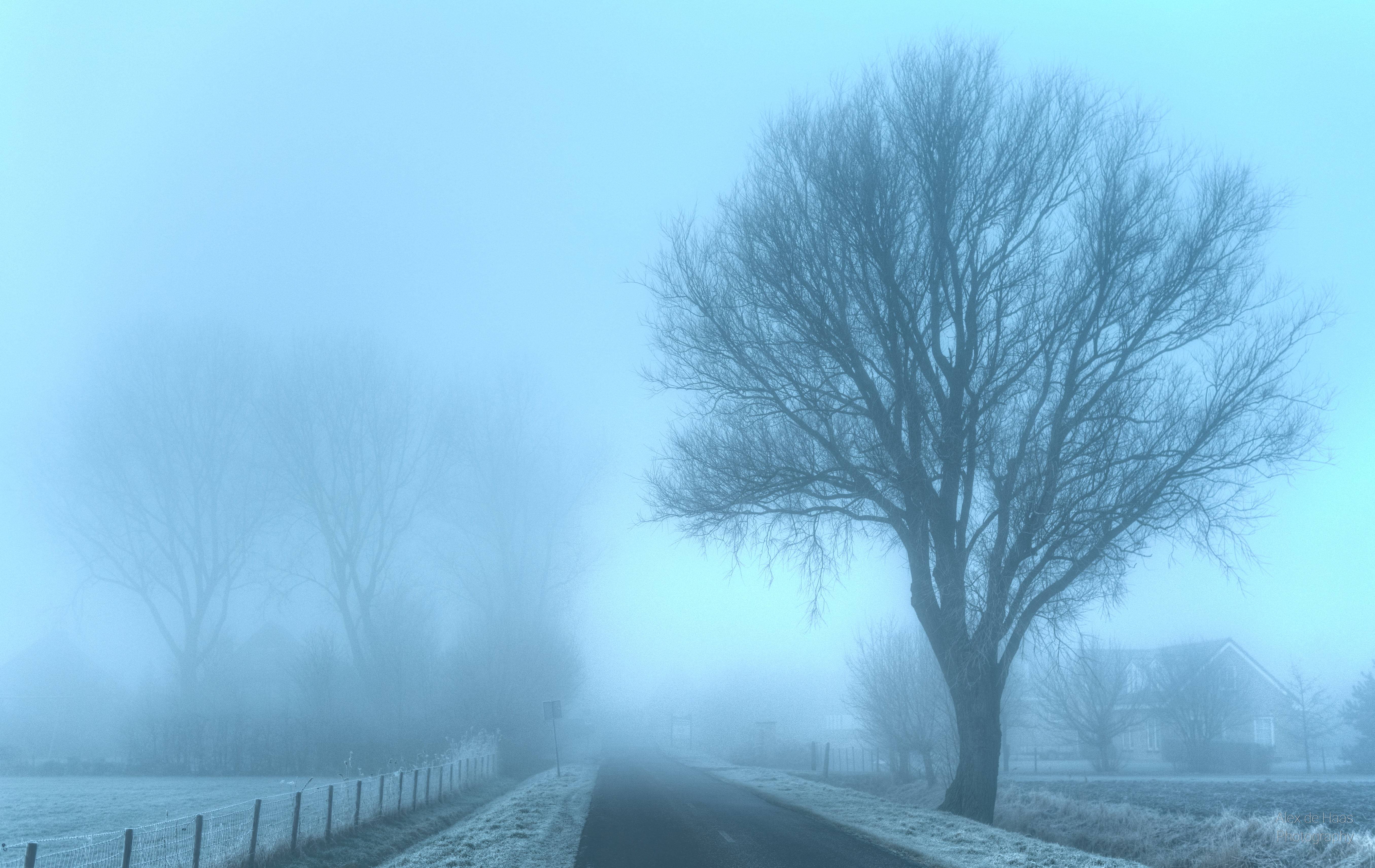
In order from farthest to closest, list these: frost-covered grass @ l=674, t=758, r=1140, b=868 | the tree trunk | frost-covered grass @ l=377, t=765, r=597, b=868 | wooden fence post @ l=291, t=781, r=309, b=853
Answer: the tree trunk < wooden fence post @ l=291, t=781, r=309, b=853 < frost-covered grass @ l=377, t=765, r=597, b=868 < frost-covered grass @ l=674, t=758, r=1140, b=868

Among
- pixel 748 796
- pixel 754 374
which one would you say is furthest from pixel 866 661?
pixel 754 374

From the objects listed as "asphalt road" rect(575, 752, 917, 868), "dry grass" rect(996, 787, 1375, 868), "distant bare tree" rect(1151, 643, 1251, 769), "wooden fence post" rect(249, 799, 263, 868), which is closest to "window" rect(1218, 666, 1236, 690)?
"distant bare tree" rect(1151, 643, 1251, 769)

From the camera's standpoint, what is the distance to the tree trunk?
59.5 feet

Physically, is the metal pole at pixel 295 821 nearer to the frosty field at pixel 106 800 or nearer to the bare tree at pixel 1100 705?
the frosty field at pixel 106 800

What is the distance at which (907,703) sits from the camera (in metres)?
38.2

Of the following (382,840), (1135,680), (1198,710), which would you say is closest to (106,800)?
(382,840)

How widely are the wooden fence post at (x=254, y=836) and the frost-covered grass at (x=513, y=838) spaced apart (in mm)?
1847

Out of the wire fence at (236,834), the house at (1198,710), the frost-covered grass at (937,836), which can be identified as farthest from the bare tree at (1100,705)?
the wire fence at (236,834)

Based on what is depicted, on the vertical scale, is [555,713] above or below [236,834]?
above

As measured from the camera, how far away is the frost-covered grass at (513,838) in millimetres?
13695

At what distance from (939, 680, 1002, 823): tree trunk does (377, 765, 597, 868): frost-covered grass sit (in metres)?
6.90

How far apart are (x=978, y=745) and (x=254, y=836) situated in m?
11.9

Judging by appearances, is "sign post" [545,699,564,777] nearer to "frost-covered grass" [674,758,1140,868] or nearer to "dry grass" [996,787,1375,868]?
"frost-covered grass" [674,758,1140,868]

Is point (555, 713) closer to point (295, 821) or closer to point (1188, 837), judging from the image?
point (295, 821)
